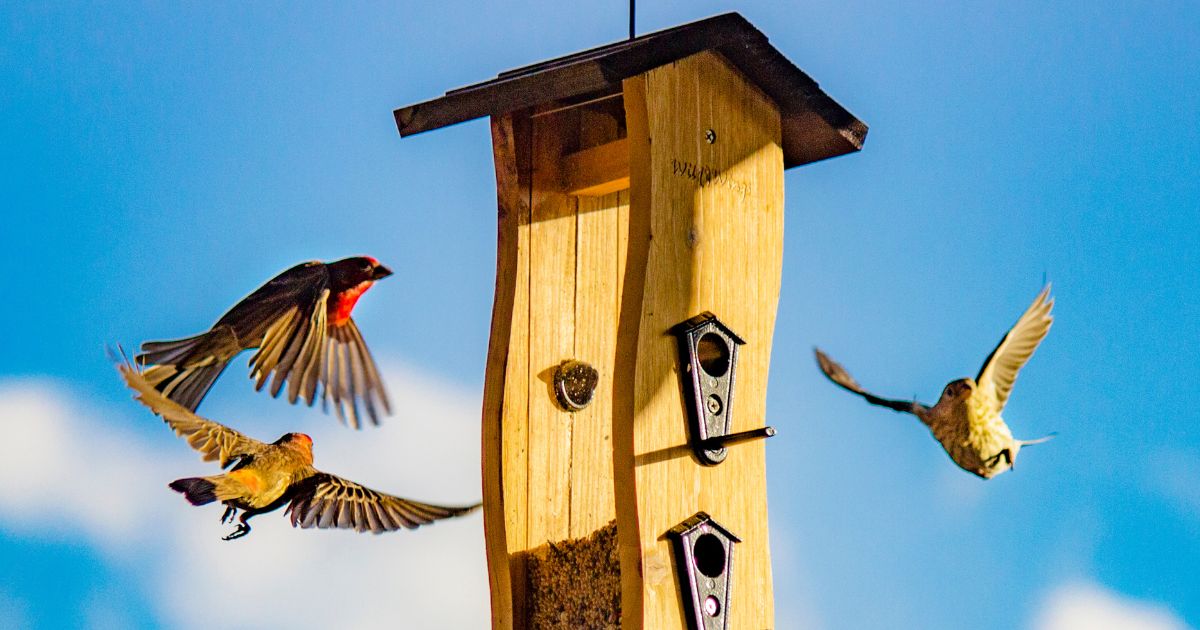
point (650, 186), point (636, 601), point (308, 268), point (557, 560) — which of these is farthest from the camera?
point (308, 268)

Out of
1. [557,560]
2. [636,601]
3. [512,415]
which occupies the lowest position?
[636,601]

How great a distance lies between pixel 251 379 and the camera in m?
2.63

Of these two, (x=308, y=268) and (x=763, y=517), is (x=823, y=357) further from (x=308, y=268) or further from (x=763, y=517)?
(x=308, y=268)

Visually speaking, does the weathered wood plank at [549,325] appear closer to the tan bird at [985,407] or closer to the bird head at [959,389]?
the tan bird at [985,407]

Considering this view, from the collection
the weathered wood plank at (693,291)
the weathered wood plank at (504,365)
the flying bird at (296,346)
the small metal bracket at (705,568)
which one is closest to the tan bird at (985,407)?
the weathered wood plank at (693,291)

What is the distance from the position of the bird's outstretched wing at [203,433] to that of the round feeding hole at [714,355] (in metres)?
0.81

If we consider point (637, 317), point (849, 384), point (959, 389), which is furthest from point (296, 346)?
point (959, 389)

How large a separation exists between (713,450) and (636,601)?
11.7 inches

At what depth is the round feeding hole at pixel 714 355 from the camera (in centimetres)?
243

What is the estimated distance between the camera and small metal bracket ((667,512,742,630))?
7.47 feet

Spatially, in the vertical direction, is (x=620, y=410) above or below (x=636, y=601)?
above

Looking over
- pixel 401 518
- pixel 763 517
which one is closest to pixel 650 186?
pixel 763 517

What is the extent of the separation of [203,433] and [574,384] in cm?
65

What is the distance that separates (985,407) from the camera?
8.45 feet
